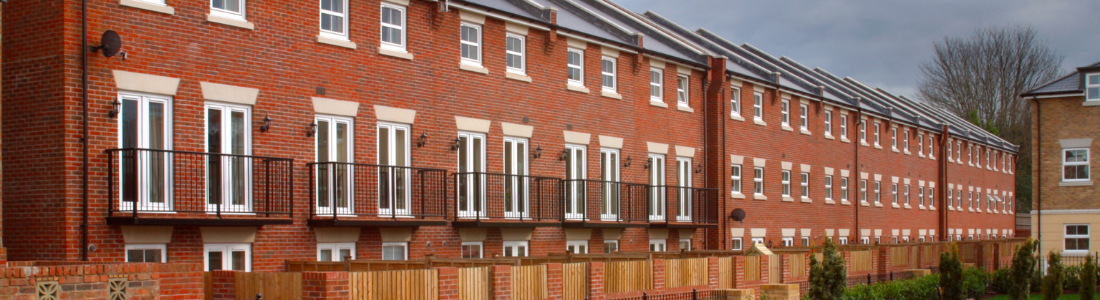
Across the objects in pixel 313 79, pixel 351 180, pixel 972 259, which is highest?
pixel 313 79

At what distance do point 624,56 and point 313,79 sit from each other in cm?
1044

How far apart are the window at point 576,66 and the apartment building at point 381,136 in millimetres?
38

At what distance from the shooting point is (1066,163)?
40031mm

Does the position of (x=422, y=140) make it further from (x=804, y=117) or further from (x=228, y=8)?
(x=804, y=117)

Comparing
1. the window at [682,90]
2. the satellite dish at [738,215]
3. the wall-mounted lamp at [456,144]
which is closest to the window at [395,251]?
the wall-mounted lamp at [456,144]

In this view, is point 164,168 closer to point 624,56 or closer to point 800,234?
point 624,56

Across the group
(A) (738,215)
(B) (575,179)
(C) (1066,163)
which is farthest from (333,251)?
(C) (1066,163)

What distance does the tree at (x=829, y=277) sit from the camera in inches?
766

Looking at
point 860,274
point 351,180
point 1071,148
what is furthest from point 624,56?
point 1071,148

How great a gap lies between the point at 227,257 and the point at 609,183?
11.1 metres

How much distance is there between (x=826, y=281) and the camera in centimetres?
1956

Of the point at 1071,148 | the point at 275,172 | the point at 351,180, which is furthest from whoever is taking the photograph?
the point at 1071,148

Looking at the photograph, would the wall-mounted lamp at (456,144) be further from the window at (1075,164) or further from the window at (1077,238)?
the window at (1075,164)

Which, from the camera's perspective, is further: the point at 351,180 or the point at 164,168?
the point at 351,180
